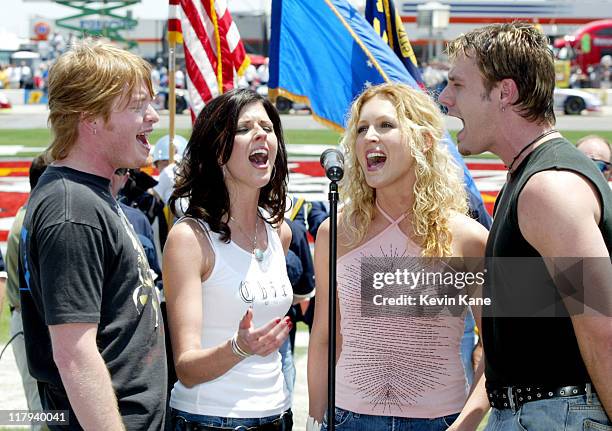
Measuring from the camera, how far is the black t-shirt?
260cm

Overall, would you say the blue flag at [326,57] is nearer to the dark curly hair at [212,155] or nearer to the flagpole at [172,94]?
the flagpole at [172,94]

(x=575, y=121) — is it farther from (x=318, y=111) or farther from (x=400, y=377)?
(x=400, y=377)

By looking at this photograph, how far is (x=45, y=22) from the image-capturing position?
288 ft

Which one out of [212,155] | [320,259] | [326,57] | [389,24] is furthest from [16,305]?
[389,24]

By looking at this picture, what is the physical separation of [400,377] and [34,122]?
3008cm

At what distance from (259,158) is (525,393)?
4.55 feet

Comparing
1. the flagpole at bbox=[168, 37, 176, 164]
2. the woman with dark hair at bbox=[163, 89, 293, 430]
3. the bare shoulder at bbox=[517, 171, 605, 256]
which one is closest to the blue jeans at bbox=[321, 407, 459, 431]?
the woman with dark hair at bbox=[163, 89, 293, 430]

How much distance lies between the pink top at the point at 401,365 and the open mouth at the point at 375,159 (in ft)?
1.05

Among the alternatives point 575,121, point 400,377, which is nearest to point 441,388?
point 400,377

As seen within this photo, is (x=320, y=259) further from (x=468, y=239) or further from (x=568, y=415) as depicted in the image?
(x=568, y=415)

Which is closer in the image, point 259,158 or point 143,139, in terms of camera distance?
point 143,139

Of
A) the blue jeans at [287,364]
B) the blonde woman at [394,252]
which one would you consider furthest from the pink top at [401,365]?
the blue jeans at [287,364]

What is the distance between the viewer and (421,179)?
11.6 ft

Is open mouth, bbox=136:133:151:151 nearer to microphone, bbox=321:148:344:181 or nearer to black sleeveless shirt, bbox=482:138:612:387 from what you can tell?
microphone, bbox=321:148:344:181
